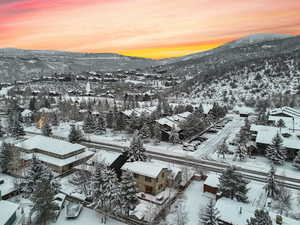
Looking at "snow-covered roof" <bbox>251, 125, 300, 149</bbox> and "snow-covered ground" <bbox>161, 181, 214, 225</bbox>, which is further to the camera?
"snow-covered roof" <bbox>251, 125, 300, 149</bbox>

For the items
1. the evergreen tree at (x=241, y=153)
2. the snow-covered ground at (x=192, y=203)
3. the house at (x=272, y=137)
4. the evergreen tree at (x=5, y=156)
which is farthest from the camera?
the house at (x=272, y=137)

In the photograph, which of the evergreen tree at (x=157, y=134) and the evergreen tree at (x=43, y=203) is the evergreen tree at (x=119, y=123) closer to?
the evergreen tree at (x=157, y=134)

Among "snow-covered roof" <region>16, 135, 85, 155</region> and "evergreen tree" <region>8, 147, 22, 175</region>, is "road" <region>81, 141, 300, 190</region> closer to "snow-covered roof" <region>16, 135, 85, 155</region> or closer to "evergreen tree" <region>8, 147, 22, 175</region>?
"snow-covered roof" <region>16, 135, 85, 155</region>

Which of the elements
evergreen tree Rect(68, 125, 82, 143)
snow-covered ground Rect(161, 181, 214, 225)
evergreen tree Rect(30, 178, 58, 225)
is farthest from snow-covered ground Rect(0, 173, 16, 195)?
snow-covered ground Rect(161, 181, 214, 225)

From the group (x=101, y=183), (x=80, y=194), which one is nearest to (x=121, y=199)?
(x=101, y=183)

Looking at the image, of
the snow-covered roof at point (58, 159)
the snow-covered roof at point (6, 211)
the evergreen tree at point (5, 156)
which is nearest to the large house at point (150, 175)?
the snow-covered roof at point (58, 159)

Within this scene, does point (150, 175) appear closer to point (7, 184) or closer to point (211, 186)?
point (211, 186)

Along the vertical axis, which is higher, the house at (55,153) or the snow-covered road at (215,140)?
the house at (55,153)
